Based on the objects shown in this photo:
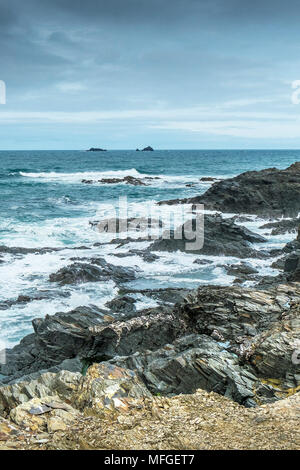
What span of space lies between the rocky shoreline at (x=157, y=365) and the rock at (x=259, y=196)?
74.2ft

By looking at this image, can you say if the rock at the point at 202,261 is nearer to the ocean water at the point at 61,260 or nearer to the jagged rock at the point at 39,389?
the ocean water at the point at 61,260

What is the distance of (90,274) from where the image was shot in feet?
60.3

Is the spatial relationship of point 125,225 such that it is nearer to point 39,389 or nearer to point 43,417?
point 39,389

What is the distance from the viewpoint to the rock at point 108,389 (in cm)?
655

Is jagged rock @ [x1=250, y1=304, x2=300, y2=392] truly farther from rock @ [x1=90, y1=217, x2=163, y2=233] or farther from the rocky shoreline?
rock @ [x1=90, y1=217, x2=163, y2=233]

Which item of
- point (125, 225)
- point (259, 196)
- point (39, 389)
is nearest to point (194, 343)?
point (39, 389)

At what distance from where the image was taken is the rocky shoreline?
6.25 m

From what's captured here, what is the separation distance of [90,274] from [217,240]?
8895mm

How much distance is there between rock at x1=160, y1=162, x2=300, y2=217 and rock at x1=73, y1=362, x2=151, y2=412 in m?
30.7

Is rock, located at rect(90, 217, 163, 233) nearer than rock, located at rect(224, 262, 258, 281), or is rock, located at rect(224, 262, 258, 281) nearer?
rock, located at rect(224, 262, 258, 281)

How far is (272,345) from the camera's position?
26.7ft

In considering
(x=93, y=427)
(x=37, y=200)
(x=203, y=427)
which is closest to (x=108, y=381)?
(x=93, y=427)

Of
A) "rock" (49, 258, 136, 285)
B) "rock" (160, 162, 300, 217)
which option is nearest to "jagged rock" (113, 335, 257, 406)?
"rock" (49, 258, 136, 285)

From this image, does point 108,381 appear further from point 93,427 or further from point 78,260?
point 78,260
